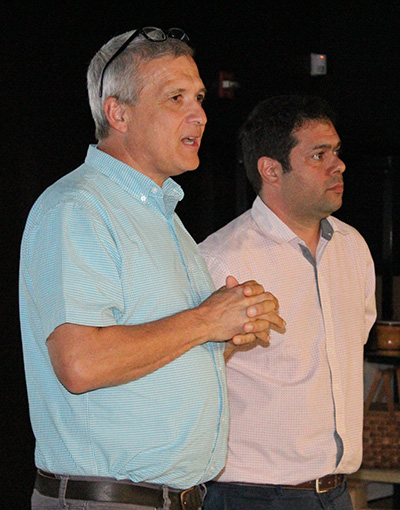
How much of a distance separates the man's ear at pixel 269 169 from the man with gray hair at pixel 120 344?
1.03 m

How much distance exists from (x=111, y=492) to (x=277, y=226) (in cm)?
124

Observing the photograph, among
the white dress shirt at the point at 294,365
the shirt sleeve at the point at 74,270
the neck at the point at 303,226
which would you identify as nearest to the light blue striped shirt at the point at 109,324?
the shirt sleeve at the point at 74,270

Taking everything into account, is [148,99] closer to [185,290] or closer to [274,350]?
[185,290]

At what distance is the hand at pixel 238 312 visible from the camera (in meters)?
1.53

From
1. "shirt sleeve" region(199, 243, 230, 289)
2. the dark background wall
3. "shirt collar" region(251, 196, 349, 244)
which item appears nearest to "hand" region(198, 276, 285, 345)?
"shirt sleeve" region(199, 243, 230, 289)

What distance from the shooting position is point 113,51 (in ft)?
5.74

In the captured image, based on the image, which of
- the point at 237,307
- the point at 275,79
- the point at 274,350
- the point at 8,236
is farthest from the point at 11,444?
the point at 275,79

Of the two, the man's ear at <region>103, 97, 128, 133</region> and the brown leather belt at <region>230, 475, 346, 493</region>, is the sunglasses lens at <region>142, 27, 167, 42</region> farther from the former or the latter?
the brown leather belt at <region>230, 475, 346, 493</region>

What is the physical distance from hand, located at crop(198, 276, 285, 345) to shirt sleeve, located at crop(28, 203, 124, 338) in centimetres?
19

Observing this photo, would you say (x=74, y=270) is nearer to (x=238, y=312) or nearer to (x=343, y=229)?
(x=238, y=312)

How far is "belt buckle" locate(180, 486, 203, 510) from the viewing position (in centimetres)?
157

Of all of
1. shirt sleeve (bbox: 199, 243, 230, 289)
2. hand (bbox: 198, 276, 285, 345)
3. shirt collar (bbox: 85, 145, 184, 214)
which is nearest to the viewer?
hand (bbox: 198, 276, 285, 345)

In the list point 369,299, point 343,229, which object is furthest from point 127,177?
point 369,299

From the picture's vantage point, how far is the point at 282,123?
2.71 meters
